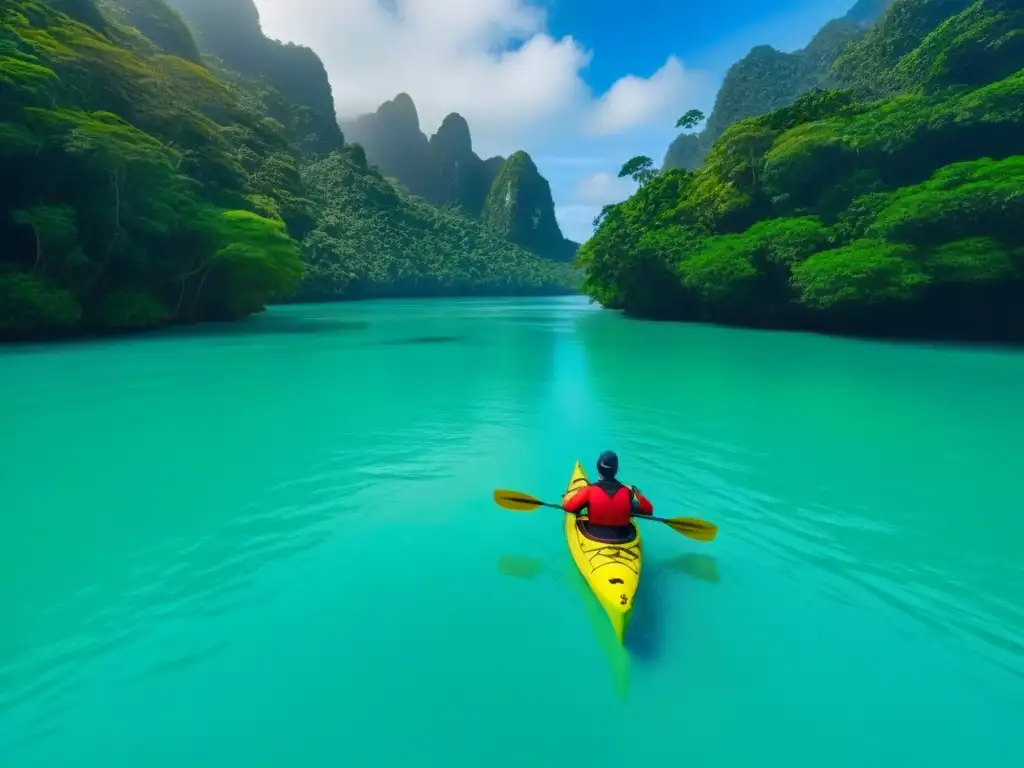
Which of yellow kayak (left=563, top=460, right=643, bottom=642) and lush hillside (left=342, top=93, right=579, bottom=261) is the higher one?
lush hillside (left=342, top=93, right=579, bottom=261)

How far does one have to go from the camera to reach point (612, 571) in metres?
3.77

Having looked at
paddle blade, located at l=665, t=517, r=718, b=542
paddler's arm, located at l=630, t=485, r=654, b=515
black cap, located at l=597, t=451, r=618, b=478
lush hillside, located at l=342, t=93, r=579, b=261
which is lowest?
paddle blade, located at l=665, t=517, r=718, b=542

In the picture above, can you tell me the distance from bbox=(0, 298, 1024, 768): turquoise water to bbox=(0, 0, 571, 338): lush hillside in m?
11.8

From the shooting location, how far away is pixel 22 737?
9.41ft

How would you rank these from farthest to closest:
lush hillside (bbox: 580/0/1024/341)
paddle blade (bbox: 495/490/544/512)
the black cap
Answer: lush hillside (bbox: 580/0/1024/341)
paddle blade (bbox: 495/490/544/512)
the black cap

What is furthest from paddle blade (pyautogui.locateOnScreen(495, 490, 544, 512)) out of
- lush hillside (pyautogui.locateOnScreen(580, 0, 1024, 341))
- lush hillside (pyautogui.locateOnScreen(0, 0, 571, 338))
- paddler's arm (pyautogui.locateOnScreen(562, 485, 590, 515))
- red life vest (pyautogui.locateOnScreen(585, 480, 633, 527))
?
lush hillside (pyautogui.locateOnScreen(0, 0, 571, 338))

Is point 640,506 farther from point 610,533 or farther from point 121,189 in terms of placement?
point 121,189

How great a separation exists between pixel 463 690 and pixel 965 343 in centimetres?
2191

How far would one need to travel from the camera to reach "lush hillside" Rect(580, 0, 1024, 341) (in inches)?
698

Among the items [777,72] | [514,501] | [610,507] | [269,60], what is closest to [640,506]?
[610,507]

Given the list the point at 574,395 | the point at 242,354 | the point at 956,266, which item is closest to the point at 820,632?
the point at 574,395

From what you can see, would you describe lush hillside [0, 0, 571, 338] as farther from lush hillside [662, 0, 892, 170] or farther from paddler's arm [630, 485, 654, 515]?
lush hillside [662, 0, 892, 170]

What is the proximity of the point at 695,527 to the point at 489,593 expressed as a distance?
1.87m

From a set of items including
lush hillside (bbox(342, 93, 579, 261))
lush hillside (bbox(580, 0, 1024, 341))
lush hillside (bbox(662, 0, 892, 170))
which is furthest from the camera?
lush hillside (bbox(342, 93, 579, 261))
